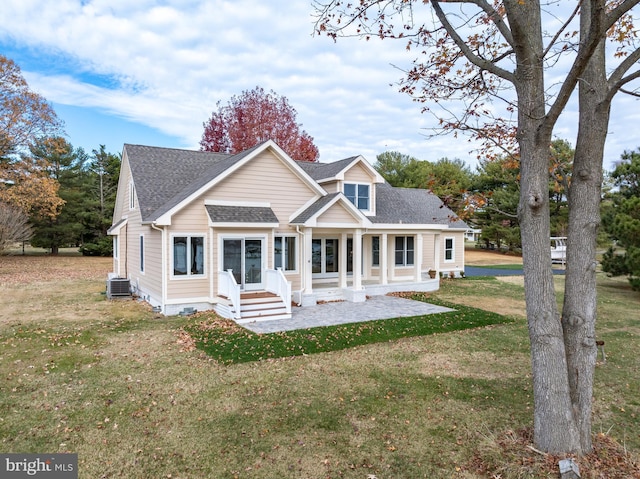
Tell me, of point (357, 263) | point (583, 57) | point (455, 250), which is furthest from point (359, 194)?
point (583, 57)

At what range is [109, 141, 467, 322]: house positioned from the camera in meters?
12.2

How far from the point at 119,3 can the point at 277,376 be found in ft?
32.9

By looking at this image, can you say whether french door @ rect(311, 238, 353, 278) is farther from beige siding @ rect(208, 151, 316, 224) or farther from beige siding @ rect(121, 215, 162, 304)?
beige siding @ rect(121, 215, 162, 304)

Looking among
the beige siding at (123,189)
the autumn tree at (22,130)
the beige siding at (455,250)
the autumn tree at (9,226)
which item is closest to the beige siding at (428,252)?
the beige siding at (455,250)

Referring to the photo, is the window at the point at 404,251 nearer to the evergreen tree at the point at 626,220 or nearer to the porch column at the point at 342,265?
the porch column at the point at 342,265

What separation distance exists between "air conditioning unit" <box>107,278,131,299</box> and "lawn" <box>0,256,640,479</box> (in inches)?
179

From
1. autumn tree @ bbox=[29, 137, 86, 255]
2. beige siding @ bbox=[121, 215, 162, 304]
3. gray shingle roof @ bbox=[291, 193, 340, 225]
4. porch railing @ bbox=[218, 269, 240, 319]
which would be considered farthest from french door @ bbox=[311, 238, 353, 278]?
autumn tree @ bbox=[29, 137, 86, 255]

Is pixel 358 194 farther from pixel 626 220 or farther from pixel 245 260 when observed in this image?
pixel 626 220

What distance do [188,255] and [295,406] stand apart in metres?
7.96

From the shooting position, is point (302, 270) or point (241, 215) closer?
point (241, 215)

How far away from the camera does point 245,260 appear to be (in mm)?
13188

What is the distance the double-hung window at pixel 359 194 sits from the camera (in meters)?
16.5

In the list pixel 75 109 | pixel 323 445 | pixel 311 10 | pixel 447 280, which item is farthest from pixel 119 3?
pixel 447 280

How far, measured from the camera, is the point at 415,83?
5617 mm
